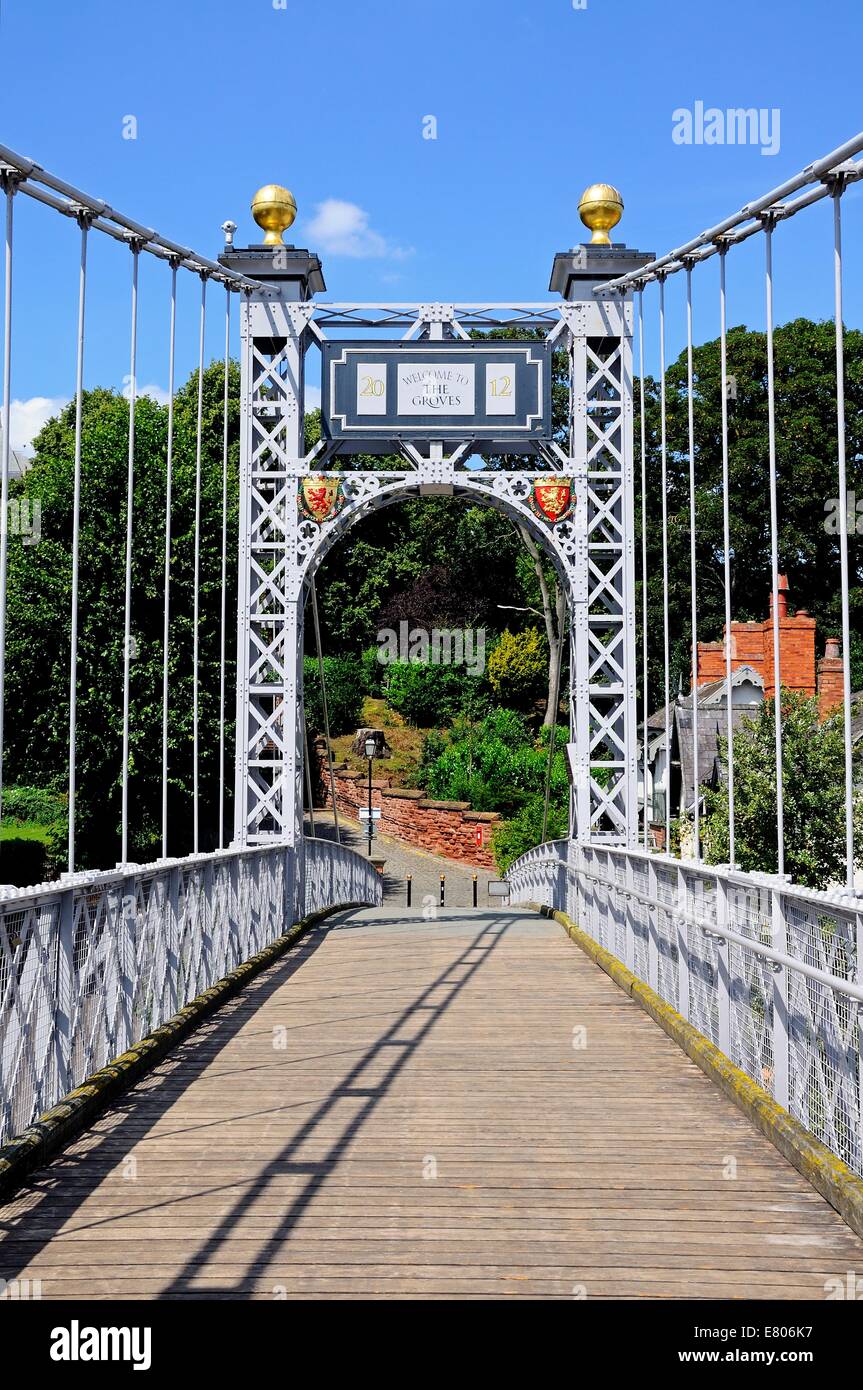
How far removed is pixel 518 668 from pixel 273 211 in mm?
28803

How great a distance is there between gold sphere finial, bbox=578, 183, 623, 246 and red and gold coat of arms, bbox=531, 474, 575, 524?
253 centimetres

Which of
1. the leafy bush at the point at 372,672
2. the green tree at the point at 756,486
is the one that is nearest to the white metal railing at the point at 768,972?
the green tree at the point at 756,486

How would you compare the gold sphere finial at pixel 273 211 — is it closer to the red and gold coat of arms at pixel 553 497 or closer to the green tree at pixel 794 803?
the red and gold coat of arms at pixel 553 497

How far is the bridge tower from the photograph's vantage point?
591 inches

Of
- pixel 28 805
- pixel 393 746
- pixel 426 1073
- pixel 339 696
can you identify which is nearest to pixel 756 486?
pixel 393 746

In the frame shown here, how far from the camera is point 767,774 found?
20.3m

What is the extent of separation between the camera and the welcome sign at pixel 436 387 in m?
15.0

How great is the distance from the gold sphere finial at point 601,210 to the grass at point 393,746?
2582 cm

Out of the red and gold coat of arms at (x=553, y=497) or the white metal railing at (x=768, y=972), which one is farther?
the red and gold coat of arms at (x=553, y=497)

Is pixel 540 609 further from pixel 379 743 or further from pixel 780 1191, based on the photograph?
pixel 780 1191

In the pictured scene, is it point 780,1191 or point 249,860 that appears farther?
point 249,860

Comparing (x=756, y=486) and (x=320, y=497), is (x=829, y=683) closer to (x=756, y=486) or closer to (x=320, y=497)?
(x=756, y=486)

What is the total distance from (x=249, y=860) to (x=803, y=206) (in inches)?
250
